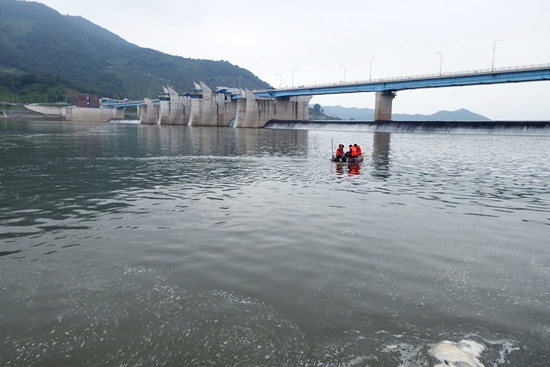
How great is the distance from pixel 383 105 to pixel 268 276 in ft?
354

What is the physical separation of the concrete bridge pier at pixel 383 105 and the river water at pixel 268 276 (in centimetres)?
9198

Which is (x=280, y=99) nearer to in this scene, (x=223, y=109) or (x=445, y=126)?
(x=223, y=109)

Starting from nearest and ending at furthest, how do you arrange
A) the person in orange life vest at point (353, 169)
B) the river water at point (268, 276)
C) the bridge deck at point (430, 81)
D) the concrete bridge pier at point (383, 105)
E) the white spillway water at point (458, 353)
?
the white spillway water at point (458, 353), the river water at point (268, 276), the person in orange life vest at point (353, 169), the bridge deck at point (430, 81), the concrete bridge pier at point (383, 105)

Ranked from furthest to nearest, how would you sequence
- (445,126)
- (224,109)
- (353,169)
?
1. (224,109)
2. (445,126)
3. (353,169)

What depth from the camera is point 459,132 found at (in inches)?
3519

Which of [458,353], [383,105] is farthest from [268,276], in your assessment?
[383,105]

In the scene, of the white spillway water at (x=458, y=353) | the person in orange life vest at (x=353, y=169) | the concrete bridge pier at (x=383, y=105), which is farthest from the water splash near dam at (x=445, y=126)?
the white spillway water at (x=458, y=353)

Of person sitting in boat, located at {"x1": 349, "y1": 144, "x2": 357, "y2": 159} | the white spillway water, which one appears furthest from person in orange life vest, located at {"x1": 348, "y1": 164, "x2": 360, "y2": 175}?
the white spillway water

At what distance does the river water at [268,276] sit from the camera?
6.79 meters

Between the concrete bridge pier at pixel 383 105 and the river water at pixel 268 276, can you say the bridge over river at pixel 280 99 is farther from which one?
the river water at pixel 268 276

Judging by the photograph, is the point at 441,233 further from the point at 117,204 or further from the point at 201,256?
the point at 117,204

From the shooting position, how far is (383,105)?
109625 mm

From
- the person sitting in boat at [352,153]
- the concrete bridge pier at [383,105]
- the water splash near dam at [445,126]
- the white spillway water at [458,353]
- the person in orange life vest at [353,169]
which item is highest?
the concrete bridge pier at [383,105]

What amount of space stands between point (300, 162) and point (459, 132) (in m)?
68.7
